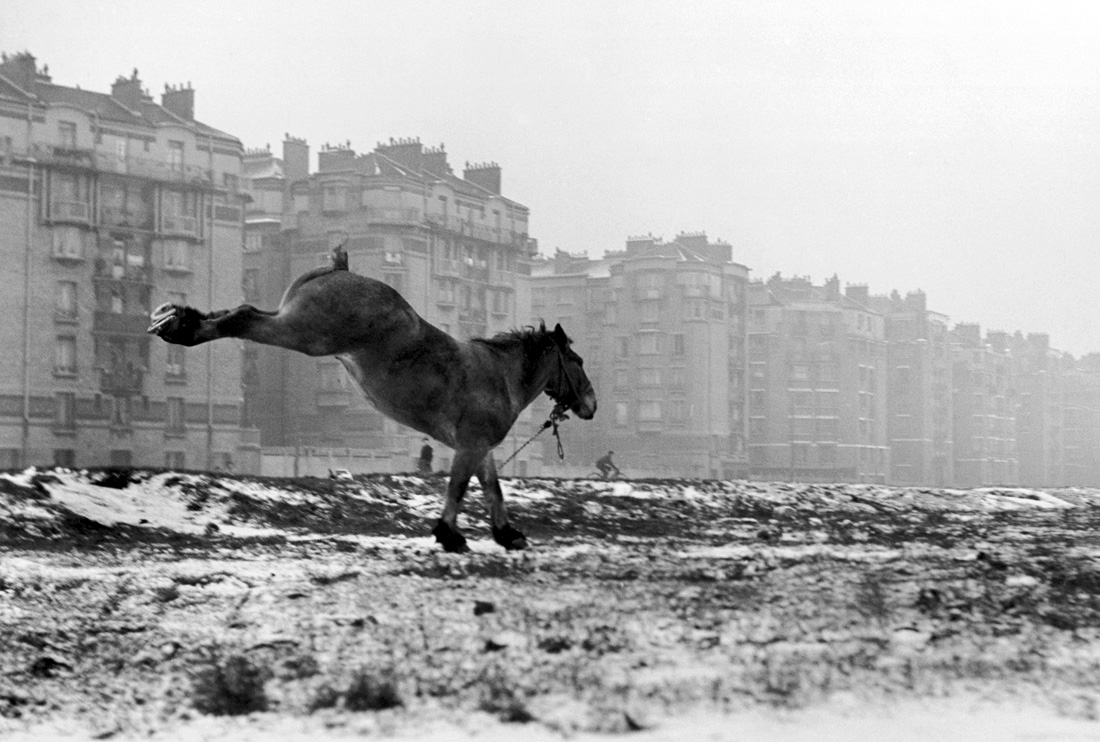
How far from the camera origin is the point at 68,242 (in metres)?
80.6

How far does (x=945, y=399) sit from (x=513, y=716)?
172858 mm

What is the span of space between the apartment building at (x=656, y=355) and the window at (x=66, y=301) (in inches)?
1963

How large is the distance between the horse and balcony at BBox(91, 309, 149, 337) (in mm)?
71565

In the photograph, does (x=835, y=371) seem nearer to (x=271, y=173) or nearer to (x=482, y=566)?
(x=271, y=173)

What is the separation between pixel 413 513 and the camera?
63.9 feet

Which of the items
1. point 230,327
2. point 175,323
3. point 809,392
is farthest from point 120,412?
point 809,392

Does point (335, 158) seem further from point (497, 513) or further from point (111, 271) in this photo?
point (497, 513)

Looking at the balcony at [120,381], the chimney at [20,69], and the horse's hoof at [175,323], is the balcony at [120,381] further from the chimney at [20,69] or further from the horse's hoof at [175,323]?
the horse's hoof at [175,323]

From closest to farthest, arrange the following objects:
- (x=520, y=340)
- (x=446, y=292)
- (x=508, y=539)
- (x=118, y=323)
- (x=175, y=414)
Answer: (x=508, y=539) → (x=520, y=340) → (x=118, y=323) → (x=175, y=414) → (x=446, y=292)

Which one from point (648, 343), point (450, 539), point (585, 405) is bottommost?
point (450, 539)

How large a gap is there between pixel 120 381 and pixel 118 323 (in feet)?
11.7

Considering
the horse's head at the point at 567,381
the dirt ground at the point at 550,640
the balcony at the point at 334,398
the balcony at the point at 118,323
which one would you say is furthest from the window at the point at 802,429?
the horse's head at the point at 567,381

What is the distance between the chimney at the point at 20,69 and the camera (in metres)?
81.1

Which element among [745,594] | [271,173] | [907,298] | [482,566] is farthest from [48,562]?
[907,298]
